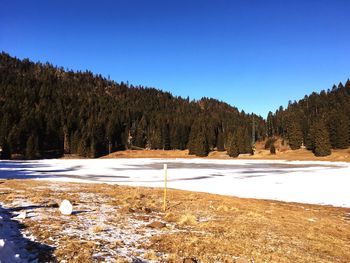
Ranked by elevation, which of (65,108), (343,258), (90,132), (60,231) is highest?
(65,108)

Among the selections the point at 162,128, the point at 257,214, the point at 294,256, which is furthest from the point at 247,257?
the point at 162,128

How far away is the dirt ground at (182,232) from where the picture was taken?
852cm

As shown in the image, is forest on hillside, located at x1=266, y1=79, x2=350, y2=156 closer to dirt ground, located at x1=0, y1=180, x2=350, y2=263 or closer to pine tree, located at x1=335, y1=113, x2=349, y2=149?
pine tree, located at x1=335, y1=113, x2=349, y2=149

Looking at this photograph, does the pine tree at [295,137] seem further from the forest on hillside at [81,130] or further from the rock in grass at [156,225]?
the rock in grass at [156,225]

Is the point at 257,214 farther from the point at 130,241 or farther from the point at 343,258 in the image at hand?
the point at 130,241

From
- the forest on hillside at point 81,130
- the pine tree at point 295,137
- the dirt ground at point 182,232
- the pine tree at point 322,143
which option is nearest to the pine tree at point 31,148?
the forest on hillside at point 81,130

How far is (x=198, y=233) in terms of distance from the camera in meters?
11.1

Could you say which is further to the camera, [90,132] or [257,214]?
[90,132]

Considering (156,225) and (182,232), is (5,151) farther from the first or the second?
(182,232)

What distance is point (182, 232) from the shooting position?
11.1 metres

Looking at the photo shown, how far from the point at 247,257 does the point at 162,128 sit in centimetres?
12629

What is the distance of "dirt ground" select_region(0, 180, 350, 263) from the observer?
8516mm

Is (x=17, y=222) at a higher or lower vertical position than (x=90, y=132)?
lower

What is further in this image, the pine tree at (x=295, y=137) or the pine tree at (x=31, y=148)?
the pine tree at (x=295, y=137)
